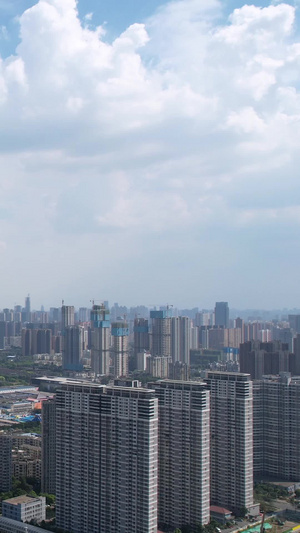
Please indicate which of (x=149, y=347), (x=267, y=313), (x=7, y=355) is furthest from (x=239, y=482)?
(x=267, y=313)

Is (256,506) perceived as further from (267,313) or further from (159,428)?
(267,313)

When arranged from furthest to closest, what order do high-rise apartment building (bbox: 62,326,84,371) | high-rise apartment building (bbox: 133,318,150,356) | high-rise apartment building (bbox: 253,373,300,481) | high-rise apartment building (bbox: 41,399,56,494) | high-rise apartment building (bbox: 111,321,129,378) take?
1. high-rise apartment building (bbox: 133,318,150,356)
2. high-rise apartment building (bbox: 62,326,84,371)
3. high-rise apartment building (bbox: 111,321,129,378)
4. high-rise apartment building (bbox: 253,373,300,481)
5. high-rise apartment building (bbox: 41,399,56,494)

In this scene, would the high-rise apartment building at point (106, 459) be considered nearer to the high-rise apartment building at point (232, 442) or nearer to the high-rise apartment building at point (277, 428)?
the high-rise apartment building at point (232, 442)

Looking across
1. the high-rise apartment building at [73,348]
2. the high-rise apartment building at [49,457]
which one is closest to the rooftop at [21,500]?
the high-rise apartment building at [49,457]

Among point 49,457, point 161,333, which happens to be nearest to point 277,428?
point 49,457

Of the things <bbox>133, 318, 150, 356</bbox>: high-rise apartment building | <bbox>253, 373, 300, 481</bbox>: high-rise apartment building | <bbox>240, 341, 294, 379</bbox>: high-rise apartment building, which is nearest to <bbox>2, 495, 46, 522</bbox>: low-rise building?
<bbox>253, 373, 300, 481</bbox>: high-rise apartment building

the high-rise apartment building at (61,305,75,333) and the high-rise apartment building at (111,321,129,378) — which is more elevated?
the high-rise apartment building at (61,305,75,333)

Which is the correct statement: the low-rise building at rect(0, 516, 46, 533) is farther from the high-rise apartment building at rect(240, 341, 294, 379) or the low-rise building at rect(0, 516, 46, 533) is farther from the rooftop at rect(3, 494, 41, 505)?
the high-rise apartment building at rect(240, 341, 294, 379)
